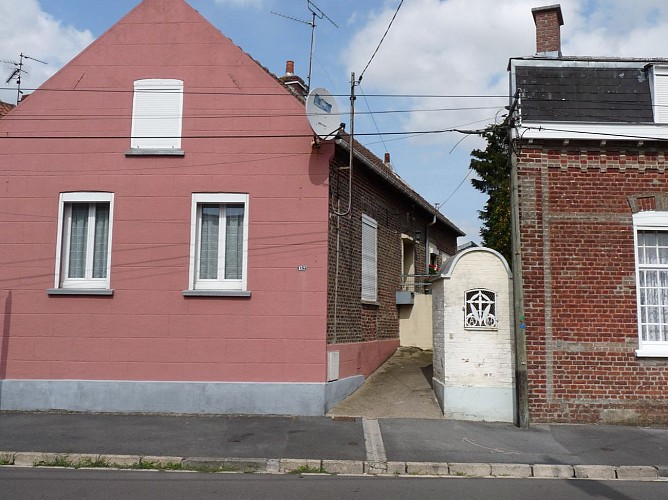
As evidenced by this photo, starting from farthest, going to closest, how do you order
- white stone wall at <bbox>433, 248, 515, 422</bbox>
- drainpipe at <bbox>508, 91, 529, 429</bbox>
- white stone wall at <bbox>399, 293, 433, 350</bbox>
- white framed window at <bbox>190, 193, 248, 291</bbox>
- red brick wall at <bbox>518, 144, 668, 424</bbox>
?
white stone wall at <bbox>399, 293, 433, 350</bbox> < white framed window at <bbox>190, 193, 248, 291</bbox> < white stone wall at <bbox>433, 248, 515, 422</bbox> < red brick wall at <bbox>518, 144, 668, 424</bbox> < drainpipe at <bbox>508, 91, 529, 429</bbox>

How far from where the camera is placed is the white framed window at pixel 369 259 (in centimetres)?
1362

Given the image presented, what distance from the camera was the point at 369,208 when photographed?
14.0 m

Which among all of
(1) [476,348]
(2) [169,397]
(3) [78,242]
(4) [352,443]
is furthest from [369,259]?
(3) [78,242]

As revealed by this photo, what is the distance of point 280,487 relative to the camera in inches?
284

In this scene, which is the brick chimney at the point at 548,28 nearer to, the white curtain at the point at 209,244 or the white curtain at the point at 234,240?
the white curtain at the point at 234,240

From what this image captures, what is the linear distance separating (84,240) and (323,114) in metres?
5.20

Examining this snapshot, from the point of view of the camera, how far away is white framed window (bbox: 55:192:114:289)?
11789 mm

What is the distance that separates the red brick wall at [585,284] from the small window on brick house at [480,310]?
1.93ft

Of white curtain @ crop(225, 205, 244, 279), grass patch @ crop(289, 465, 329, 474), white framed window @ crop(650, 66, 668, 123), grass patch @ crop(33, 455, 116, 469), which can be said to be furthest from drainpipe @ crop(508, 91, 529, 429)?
grass patch @ crop(33, 455, 116, 469)

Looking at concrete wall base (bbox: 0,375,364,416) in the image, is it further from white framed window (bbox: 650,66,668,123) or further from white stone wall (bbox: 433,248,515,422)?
white framed window (bbox: 650,66,668,123)

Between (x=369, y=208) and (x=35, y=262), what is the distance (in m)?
6.95

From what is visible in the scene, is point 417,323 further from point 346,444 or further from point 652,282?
point 346,444

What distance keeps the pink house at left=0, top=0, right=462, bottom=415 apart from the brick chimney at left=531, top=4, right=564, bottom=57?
528 centimetres

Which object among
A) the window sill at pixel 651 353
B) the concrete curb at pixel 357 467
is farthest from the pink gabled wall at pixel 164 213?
the window sill at pixel 651 353
